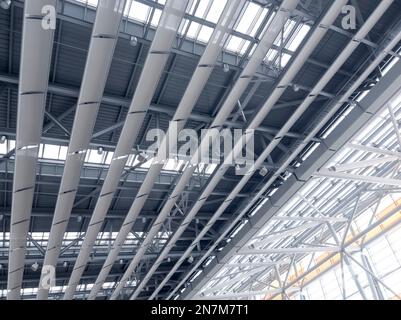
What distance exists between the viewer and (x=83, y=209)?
1834 cm

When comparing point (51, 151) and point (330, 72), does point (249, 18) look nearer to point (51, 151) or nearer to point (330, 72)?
point (330, 72)

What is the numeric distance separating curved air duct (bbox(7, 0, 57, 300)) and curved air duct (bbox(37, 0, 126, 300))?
93 cm

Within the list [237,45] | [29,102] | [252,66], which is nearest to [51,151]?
[29,102]

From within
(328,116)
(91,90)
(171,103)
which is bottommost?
(91,90)

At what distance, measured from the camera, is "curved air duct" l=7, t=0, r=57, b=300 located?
7660mm

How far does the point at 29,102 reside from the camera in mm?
9273

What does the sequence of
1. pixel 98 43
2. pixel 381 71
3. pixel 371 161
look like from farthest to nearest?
pixel 371 161
pixel 381 71
pixel 98 43

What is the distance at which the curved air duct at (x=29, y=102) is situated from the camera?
7.66 metres

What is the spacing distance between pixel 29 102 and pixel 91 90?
1.59m

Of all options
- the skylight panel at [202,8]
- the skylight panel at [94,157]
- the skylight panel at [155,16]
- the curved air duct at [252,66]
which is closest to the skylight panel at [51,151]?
the skylight panel at [94,157]

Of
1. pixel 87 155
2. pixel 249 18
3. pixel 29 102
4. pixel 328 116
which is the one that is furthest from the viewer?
pixel 87 155
